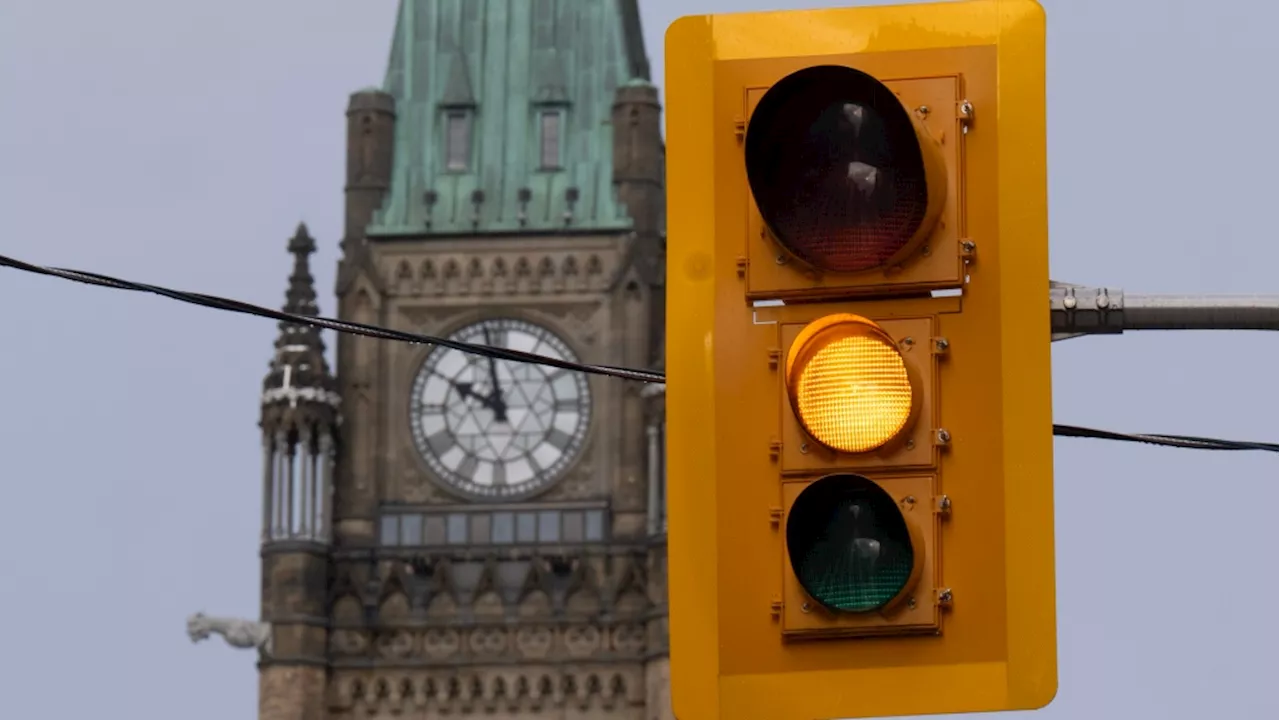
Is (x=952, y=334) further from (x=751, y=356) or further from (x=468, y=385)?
(x=468, y=385)

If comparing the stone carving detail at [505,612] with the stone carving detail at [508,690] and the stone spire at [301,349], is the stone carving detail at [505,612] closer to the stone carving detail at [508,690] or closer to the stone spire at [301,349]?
the stone carving detail at [508,690]

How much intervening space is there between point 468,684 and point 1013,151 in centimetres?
6519

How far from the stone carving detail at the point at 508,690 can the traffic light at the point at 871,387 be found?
212 ft

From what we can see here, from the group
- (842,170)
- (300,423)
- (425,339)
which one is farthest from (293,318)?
(300,423)

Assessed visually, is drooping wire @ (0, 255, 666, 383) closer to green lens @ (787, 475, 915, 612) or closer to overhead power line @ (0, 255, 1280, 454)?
overhead power line @ (0, 255, 1280, 454)

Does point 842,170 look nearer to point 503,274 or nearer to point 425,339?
point 425,339

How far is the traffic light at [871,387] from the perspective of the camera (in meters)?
8.73

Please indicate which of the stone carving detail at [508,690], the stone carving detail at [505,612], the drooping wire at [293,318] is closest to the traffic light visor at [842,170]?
the drooping wire at [293,318]

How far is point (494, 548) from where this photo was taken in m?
74.0

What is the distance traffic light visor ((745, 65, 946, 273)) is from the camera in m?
8.76

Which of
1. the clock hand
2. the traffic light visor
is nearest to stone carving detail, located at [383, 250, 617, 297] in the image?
the clock hand

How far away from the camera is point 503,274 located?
75.9 m

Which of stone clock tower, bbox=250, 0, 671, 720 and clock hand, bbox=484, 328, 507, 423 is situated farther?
clock hand, bbox=484, 328, 507, 423

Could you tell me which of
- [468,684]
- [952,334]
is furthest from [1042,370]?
[468,684]
